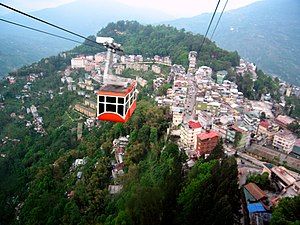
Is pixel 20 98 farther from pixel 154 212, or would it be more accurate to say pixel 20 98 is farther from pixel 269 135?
pixel 154 212

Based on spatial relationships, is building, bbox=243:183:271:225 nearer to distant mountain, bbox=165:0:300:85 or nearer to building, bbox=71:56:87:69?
building, bbox=71:56:87:69

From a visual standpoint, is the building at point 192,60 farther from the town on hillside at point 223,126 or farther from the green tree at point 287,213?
the green tree at point 287,213

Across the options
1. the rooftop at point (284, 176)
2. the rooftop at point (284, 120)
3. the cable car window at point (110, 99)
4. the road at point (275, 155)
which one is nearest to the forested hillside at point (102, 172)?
the rooftop at point (284, 176)

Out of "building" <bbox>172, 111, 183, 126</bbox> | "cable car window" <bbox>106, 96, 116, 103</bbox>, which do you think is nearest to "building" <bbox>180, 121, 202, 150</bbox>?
"building" <bbox>172, 111, 183, 126</bbox>

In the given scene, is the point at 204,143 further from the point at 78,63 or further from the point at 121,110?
the point at 78,63

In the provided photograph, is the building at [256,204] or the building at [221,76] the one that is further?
the building at [221,76]


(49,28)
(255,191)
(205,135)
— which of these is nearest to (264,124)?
(205,135)
